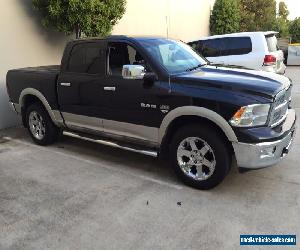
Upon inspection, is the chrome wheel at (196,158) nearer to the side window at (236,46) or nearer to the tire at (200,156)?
the tire at (200,156)

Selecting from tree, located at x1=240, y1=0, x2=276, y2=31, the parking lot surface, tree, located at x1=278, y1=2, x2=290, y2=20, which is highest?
tree, located at x1=278, y1=2, x2=290, y2=20

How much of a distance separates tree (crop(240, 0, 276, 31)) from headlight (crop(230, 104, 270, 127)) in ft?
66.3

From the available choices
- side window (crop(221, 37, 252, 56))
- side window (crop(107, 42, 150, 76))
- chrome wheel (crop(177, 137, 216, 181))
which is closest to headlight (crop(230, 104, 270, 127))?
chrome wheel (crop(177, 137, 216, 181))

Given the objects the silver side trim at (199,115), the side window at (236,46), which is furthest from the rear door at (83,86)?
the side window at (236,46)

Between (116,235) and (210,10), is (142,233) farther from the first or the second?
(210,10)

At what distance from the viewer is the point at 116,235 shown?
12.2ft

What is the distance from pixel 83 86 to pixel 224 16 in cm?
1474

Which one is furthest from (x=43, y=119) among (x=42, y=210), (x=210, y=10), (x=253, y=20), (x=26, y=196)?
(x=253, y=20)

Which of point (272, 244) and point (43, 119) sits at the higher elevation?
point (43, 119)

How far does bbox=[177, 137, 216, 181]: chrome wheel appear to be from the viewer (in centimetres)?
448

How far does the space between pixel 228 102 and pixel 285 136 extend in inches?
31.9

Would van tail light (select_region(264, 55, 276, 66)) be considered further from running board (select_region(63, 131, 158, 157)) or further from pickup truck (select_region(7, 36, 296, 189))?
running board (select_region(63, 131, 158, 157))

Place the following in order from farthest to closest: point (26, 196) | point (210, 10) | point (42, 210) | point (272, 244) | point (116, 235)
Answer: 1. point (210, 10)
2. point (26, 196)
3. point (42, 210)
4. point (116, 235)
5. point (272, 244)

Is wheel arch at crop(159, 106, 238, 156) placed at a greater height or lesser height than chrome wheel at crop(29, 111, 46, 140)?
greater
